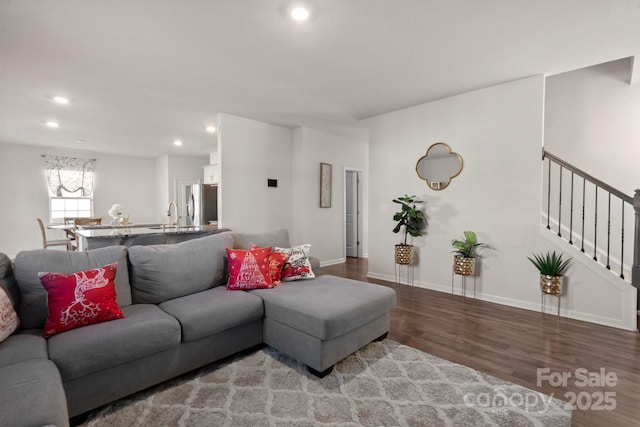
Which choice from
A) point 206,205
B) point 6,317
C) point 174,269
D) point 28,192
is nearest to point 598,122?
point 174,269

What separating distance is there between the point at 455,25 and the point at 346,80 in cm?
134

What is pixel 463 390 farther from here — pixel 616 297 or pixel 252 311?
pixel 616 297

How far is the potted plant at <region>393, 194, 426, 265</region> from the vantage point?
14.0ft

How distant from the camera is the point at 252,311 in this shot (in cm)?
239

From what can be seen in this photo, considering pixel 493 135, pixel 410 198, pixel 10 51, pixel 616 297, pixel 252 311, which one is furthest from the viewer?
pixel 410 198

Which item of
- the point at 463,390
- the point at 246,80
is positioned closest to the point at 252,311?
the point at 463,390

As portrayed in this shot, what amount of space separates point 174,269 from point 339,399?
1.59 m

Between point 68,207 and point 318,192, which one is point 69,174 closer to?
point 68,207

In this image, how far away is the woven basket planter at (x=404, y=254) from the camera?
4270 millimetres

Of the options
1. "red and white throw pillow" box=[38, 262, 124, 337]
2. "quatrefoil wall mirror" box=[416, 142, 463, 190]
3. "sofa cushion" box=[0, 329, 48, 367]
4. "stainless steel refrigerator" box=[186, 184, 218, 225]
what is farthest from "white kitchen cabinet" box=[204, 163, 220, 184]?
"sofa cushion" box=[0, 329, 48, 367]

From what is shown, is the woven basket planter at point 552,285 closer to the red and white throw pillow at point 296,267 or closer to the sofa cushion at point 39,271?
the red and white throw pillow at point 296,267

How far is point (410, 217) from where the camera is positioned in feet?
13.9

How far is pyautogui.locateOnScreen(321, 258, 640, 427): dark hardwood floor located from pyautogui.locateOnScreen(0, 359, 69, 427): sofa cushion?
229 centimetres

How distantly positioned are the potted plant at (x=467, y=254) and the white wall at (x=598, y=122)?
5.92 ft
